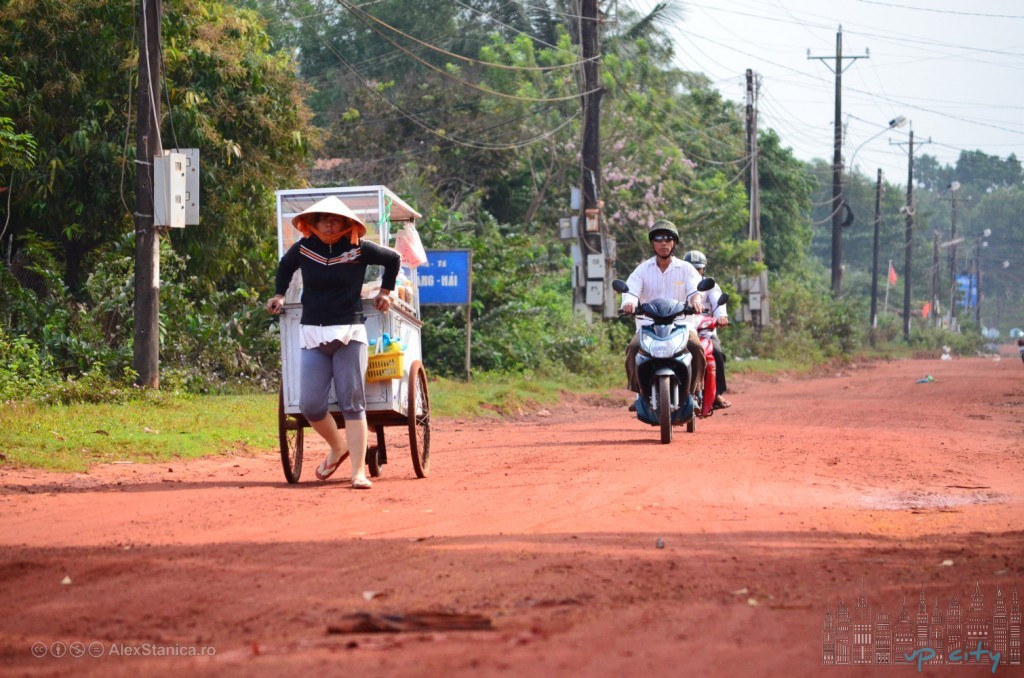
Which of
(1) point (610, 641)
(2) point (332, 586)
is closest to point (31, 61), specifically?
(2) point (332, 586)

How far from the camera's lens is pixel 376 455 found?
1026cm

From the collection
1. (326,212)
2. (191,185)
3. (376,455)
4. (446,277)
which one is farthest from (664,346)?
(446,277)

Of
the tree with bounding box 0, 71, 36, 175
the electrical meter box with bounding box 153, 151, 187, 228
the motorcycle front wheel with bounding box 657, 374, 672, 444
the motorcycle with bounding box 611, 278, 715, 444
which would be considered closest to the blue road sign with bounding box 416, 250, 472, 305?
the electrical meter box with bounding box 153, 151, 187, 228

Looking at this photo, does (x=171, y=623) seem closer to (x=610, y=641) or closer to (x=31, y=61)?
(x=610, y=641)

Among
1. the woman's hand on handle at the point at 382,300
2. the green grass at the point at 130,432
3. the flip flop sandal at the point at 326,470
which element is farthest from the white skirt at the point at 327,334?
the green grass at the point at 130,432

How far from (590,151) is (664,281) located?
14.3 metres

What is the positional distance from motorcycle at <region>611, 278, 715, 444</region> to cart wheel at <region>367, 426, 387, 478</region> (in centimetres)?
326

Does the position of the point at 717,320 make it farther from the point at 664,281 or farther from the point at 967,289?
the point at 967,289

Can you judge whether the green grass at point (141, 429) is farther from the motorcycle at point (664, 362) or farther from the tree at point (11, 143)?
the motorcycle at point (664, 362)

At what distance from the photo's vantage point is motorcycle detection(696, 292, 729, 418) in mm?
14281

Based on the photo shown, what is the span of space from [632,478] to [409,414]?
1807mm

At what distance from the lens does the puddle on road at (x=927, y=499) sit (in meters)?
8.67

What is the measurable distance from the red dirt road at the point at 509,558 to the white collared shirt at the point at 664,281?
7.21ft

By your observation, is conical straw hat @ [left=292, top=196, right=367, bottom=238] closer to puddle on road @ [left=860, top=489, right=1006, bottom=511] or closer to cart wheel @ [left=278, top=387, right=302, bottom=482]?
cart wheel @ [left=278, top=387, right=302, bottom=482]
